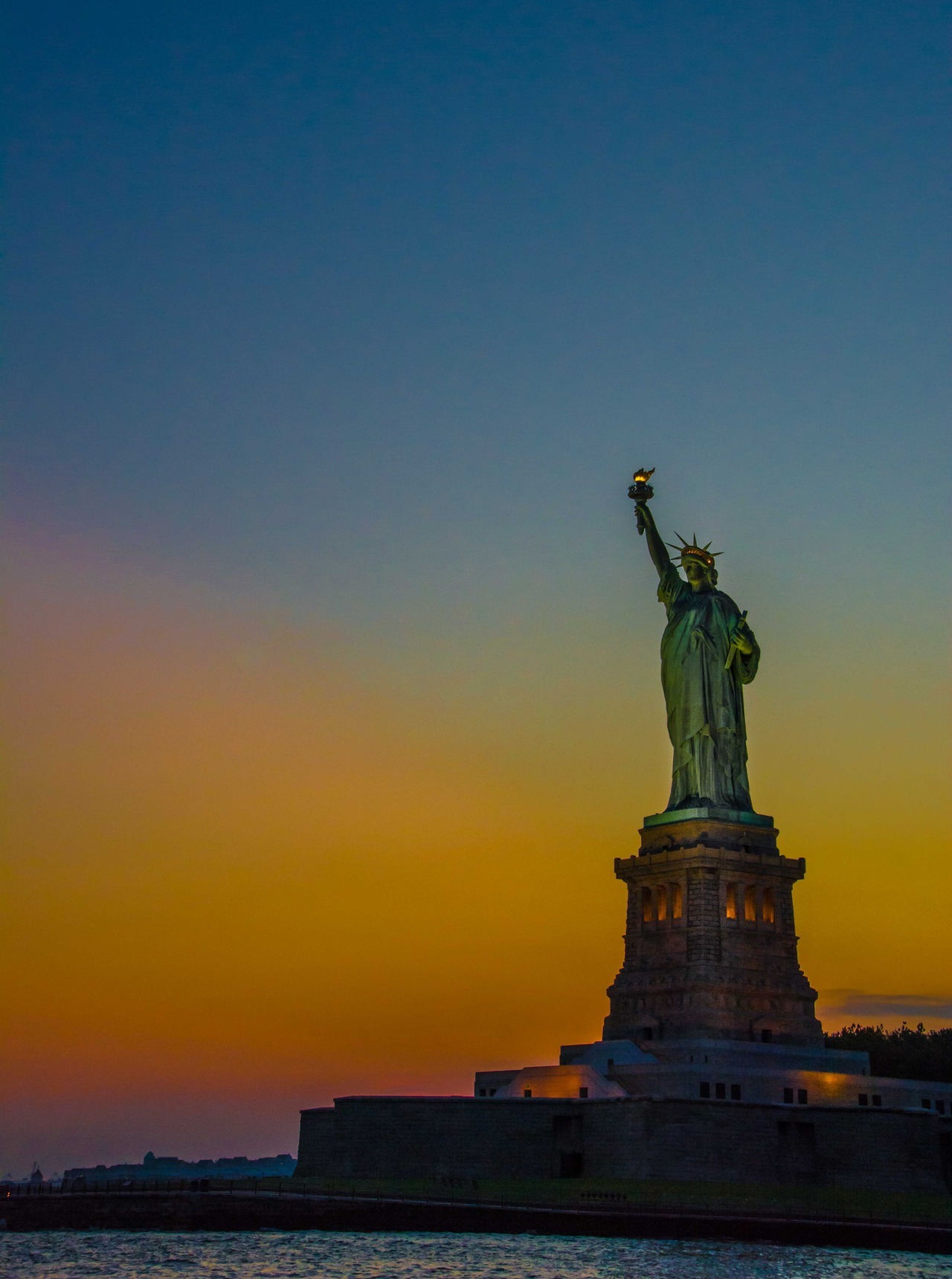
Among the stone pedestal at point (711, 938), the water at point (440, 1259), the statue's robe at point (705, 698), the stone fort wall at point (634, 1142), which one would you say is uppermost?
the statue's robe at point (705, 698)

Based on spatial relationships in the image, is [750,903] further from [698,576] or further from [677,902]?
[698,576]

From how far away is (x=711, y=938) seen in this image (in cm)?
5591

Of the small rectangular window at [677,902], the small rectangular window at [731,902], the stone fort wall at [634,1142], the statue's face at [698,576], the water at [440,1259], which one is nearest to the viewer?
the water at [440,1259]

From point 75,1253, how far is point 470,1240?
10.8 m

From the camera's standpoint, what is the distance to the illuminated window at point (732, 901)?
57.1 meters

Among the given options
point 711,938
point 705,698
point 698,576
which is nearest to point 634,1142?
point 711,938

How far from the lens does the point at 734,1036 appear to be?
178 feet

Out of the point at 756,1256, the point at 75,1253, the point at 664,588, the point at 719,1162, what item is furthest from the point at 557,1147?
the point at 664,588

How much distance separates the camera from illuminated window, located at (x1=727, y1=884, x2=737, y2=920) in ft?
187

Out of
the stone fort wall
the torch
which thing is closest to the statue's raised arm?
the torch

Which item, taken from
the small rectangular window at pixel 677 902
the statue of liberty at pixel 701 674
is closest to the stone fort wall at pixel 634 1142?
the small rectangular window at pixel 677 902

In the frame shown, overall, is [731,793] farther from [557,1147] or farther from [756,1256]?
[756,1256]

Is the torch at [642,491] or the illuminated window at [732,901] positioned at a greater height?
the torch at [642,491]

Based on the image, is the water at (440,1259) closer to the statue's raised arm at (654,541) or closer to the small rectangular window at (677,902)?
the small rectangular window at (677,902)
